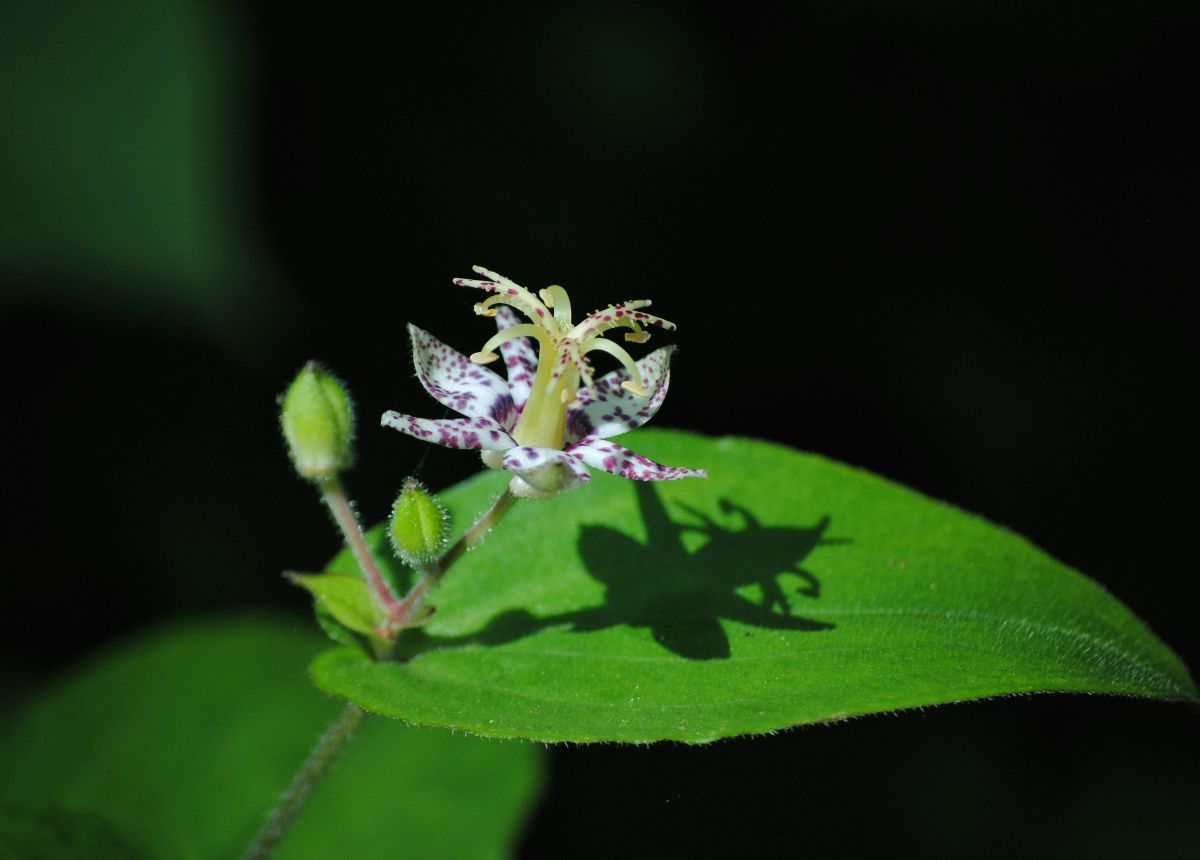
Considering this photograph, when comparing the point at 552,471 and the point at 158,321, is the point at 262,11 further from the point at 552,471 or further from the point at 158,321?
the point at 552,471

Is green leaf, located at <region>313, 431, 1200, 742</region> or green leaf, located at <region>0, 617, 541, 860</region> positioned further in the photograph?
green leaf, located at <region>0, 617, 541, 860</region>

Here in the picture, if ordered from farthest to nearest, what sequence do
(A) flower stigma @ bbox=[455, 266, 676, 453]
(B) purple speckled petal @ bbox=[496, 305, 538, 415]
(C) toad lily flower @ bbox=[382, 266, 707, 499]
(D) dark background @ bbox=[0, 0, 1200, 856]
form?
(D) dark background @ bbox=[0, 0, 1200, 856] → (B) purple speckled petal @ bbox=[496, 305, 538, 415] → (A) flower stigma @ bbox=[455, 266, 676, 453] → (C) toad lily flower @ bbox=[382, 266, 707, 499]

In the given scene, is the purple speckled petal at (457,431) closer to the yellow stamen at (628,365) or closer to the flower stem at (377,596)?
the flower stem at (377,596)

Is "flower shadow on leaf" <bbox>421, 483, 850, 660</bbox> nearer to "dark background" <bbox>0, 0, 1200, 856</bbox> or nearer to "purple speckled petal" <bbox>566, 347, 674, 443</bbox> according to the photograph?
"purple speckled petal" <bbox>566, 347, 674, 443</bbox>

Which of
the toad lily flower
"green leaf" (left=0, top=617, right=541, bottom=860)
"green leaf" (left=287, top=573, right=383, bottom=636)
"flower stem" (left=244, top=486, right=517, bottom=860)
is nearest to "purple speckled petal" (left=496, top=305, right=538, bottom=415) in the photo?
the toad lily flower

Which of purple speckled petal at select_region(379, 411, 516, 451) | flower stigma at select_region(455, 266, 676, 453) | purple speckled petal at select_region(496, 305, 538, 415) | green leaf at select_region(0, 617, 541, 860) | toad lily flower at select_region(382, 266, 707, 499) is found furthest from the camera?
green leaf at select_region(0, 617, 541, 860)

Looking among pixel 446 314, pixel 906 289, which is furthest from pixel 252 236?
pixel 906 289

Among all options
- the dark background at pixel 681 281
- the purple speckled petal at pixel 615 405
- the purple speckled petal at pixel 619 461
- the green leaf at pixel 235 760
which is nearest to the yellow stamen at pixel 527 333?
the purple speckled petal at pixel 615 405

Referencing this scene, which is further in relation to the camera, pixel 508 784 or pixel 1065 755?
pixel 1065 755
